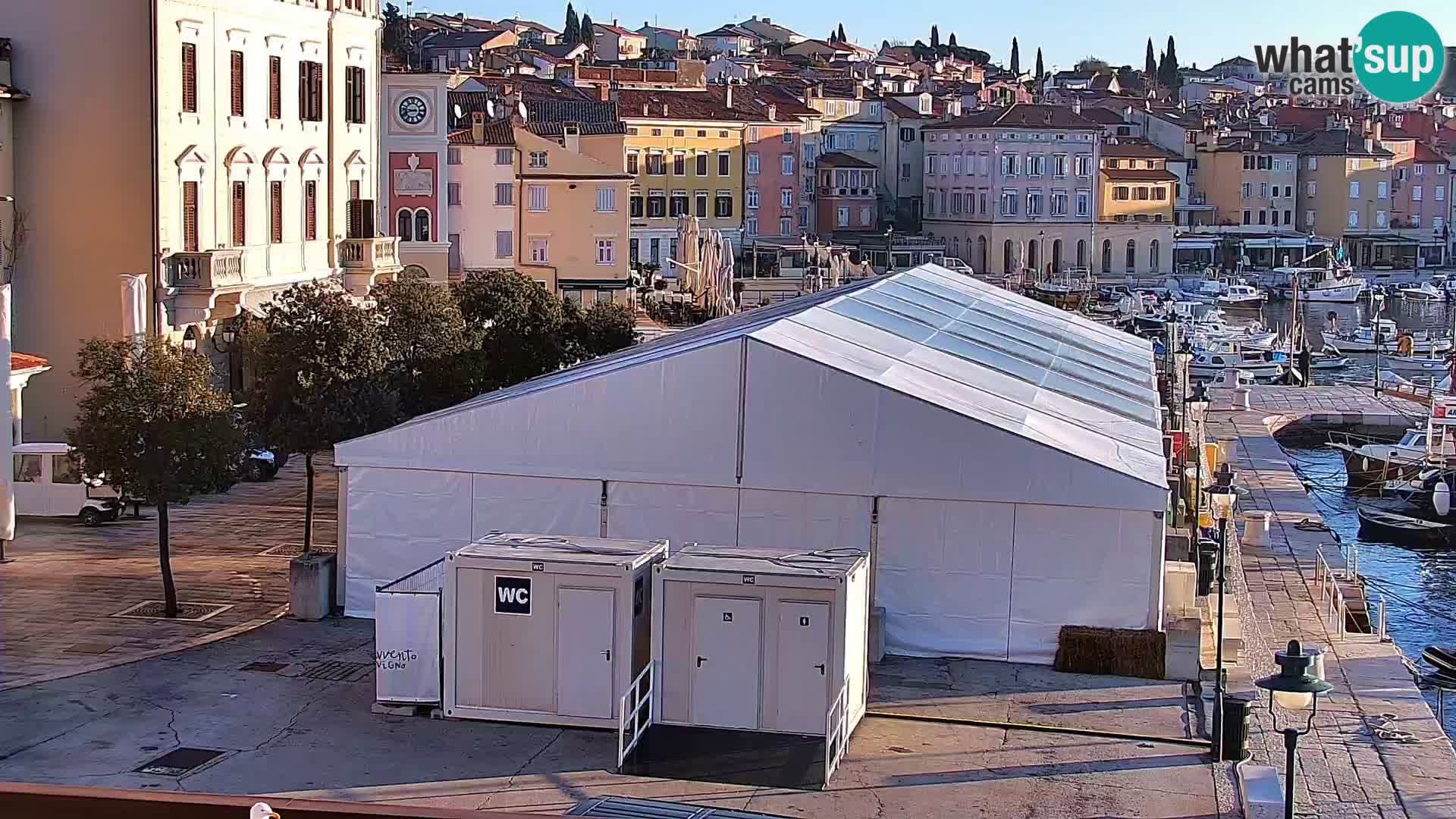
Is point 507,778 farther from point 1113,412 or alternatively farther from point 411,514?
point 1113,412

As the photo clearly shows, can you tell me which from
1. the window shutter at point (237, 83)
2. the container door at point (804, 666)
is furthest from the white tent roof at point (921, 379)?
the window shutter at point (237, 83)

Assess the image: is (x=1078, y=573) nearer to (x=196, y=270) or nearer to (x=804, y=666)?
(x=804, y=666)

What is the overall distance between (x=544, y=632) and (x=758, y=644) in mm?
1735

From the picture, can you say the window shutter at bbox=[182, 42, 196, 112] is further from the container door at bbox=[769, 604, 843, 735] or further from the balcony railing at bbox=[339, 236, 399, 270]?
the container door at bbox=[769, 604, 843, 735]

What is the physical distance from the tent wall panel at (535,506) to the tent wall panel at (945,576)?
2.92 m

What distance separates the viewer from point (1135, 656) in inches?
713

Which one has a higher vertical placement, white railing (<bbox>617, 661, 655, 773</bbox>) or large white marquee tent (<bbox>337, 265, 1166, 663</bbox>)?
large white marquee tent (<bbox>337, 265, 1166, 663</bbox>)

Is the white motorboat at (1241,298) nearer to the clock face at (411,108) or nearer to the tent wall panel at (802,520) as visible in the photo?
the clock face at (411,108)

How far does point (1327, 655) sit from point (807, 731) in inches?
356

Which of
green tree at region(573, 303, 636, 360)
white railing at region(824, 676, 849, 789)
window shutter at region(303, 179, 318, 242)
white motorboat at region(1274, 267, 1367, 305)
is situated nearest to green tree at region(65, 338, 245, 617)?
white railing at region(824, 676, 849, 789)

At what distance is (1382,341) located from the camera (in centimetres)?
7325

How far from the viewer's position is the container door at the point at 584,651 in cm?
1559

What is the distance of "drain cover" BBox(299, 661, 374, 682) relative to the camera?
1759 cm

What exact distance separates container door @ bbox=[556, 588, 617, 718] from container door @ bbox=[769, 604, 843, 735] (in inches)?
53.8
